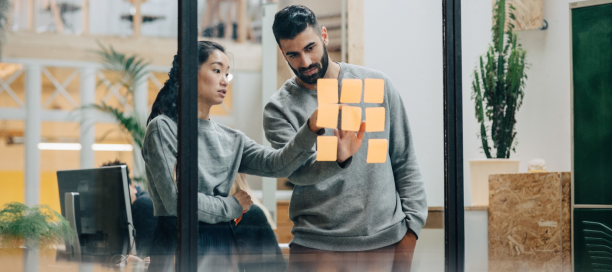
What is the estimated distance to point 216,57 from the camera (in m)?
3.06

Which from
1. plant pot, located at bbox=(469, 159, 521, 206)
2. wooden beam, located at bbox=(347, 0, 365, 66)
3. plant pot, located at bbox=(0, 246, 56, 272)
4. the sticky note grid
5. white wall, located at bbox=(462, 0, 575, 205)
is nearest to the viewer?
plant pot, located at bbox=(0, 246, 56, 272)

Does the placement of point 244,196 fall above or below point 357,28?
below

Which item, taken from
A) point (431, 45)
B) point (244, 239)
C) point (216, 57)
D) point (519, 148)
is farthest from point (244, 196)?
point (519, 148)

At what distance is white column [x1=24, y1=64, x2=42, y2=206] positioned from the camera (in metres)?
2.95

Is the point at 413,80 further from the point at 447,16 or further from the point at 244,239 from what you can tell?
the point at 244,239

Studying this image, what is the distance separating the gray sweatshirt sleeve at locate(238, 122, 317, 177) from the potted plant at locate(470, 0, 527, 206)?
1088 millimetres

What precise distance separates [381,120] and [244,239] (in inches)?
38.5

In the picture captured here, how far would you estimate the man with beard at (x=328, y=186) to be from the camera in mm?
3119

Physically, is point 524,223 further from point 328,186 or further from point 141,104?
point 141,104

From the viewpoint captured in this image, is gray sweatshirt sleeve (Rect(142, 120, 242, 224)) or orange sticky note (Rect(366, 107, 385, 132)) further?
orange sticky note (Rect(366, 107, 385, 132))

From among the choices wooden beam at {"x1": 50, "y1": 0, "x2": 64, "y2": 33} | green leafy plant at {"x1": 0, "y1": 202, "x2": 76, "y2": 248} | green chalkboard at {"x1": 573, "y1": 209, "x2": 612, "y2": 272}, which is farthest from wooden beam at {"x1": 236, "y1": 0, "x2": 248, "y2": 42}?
green chalkboard at {"x1": 573, "y1": 209, "x2": 612, "y2": 272}

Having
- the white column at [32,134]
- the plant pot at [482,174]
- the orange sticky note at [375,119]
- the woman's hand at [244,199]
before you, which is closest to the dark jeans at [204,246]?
the woman's hand at [244,199]

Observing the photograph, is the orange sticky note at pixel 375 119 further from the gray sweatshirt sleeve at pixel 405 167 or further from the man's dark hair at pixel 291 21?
the man's dark hair at pixel 291 21

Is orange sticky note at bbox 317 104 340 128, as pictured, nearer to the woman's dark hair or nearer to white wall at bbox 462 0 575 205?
the woman's dark hair
